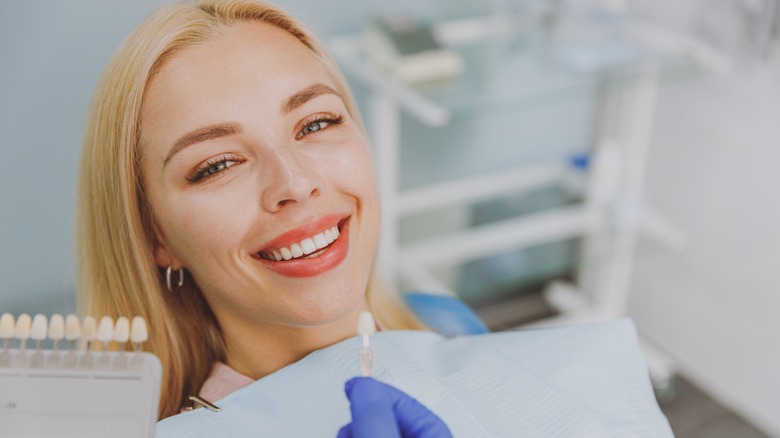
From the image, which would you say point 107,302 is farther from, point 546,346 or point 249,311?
point 546,346

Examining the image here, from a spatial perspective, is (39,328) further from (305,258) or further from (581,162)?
(581,162)

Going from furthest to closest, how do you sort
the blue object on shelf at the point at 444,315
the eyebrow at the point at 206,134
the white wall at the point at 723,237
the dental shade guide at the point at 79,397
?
the white wall at the point at 723,237 → the blue object on shelf at the point at 444,315 → the eyebrow at the point at 206,134 → the dental shade guide at the point at 79,397

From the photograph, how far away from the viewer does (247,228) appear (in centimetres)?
87

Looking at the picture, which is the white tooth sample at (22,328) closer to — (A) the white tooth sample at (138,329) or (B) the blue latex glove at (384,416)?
(A) the white tooth sample at (138,329)

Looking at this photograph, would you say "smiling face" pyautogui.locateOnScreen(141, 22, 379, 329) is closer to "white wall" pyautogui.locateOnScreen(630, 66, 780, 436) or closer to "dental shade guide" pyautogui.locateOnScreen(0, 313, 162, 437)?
"dental shade guide" pyautogui.locateOnScreen(0, 313, 162, 437)

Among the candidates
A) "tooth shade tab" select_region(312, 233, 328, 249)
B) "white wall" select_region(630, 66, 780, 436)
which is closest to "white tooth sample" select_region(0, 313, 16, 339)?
"tooth shade tab" select_region(312, 233, 328, 249)

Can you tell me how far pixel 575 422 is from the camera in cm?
90

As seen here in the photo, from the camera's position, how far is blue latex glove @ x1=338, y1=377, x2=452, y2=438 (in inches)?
25.8

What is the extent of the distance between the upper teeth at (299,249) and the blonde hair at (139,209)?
0.43 ft

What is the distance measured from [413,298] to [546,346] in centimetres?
41

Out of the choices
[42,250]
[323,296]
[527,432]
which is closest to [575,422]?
[527,432]

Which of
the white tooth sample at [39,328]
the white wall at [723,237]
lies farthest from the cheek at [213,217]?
the white wall at [723,237]

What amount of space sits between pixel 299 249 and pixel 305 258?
0.04ft

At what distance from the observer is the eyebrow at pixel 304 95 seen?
0.88 metres
